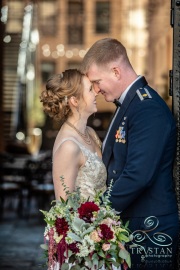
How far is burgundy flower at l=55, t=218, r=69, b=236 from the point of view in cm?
336

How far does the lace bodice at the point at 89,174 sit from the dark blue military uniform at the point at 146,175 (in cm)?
20

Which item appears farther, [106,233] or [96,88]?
[96,88]

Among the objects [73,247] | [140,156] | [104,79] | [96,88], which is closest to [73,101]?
[96,88]

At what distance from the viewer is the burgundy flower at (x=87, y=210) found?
132 inches

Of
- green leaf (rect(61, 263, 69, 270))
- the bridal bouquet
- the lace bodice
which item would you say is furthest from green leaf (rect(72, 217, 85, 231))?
the lace bodice

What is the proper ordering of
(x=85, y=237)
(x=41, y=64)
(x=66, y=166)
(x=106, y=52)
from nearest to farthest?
(x=85, y=237)
(x=106, y=52)
(x=66, y=166)
(x=41, y=64)

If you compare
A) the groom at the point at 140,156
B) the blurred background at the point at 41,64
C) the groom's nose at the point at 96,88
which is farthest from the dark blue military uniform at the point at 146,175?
the blurred background at the point at 41,64

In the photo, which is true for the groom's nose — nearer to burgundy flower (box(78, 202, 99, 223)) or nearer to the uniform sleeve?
the uniform sleeve

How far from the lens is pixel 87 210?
3348 mm

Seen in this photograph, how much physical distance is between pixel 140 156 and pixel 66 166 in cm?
48

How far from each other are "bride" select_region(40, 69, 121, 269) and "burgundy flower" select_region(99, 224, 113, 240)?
1.93 ft

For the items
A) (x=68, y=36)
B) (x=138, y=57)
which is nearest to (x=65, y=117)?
(x=138, y=57)

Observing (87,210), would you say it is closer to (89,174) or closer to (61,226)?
(61,226)

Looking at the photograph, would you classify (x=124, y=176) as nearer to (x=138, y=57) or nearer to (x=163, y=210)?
(x=163, y=210)
